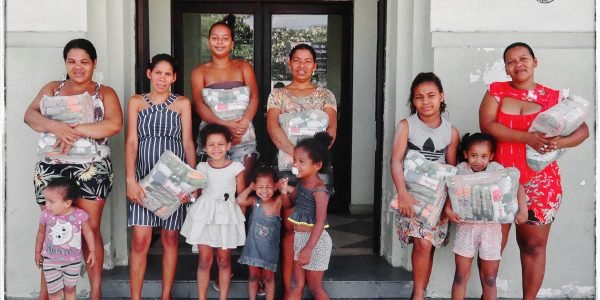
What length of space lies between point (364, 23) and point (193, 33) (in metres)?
1.77

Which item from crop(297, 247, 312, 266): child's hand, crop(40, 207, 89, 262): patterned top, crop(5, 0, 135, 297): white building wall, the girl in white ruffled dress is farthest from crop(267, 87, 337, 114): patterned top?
crop(40, 207, 89, 262): patterned top

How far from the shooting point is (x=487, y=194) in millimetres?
3238

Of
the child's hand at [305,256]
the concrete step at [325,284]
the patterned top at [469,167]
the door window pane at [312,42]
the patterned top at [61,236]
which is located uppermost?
the door window pane at [312,42]

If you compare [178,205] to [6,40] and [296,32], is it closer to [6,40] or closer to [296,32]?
[6,40]

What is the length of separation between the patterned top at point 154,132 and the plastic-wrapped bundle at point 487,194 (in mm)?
1642

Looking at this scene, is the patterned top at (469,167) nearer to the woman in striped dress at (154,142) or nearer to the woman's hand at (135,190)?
the woman in striped dress at (154,142)

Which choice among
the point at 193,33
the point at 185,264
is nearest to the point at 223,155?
the point at 185,264

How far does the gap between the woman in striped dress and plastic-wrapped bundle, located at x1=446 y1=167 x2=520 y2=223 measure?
1.58 meters

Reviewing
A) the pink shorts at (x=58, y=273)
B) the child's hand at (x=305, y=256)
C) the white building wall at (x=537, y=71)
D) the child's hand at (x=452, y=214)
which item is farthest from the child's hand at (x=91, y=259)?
the white building wall at (x=537, y=71)

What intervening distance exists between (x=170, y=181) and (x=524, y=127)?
6.70ft

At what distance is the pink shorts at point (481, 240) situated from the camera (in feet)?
11.3

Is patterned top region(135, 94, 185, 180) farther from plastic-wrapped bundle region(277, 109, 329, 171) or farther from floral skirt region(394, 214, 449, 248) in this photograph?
floral skirt region(394, 214, 449, 248)

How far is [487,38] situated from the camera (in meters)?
3.96

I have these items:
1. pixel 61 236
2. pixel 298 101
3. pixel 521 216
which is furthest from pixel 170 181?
pixel 521 216
